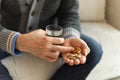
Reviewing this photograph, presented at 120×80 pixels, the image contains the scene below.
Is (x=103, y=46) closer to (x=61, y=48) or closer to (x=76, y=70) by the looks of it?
(x=76, y=70)

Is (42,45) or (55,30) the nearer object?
(42,45)

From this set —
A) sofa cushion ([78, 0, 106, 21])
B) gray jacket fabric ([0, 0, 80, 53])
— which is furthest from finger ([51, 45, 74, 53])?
sofa cushion ([78, 0, 106, 21])

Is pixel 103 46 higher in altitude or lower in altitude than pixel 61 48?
lower

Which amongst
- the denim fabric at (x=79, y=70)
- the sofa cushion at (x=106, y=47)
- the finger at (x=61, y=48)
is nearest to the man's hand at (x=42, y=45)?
the finger at (x=61, y=48)

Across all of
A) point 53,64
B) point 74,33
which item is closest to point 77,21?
point 74,33

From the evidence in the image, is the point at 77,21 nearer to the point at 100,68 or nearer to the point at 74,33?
the point at 74,33

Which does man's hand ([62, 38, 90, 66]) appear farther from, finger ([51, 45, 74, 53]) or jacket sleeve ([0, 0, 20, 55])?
jacket sleeve ([0, 0, 20, 55])

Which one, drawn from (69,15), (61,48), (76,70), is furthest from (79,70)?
(69,15)
